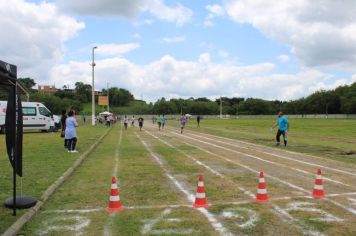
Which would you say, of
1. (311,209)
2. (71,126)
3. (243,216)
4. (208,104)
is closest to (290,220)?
(243,216)

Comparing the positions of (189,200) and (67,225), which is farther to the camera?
(189,200)

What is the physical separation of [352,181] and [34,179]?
7.74 metres

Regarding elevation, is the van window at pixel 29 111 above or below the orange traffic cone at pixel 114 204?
above

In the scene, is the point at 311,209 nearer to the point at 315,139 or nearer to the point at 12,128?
the point at 12,128

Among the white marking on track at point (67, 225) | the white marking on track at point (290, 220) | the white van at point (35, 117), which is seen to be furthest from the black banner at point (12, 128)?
the white van at point (35, 117)

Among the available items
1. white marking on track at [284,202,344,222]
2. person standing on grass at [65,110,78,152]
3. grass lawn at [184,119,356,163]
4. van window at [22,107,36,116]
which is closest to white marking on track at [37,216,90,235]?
white marking on track at [284,202,344,222]

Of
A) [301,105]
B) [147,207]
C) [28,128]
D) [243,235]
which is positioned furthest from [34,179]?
[301,105]

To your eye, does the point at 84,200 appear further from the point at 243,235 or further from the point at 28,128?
the point at 28,128

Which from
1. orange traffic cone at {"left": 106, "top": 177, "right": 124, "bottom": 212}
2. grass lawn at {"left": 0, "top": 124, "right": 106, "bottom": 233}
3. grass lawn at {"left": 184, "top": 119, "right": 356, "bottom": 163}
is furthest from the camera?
grass lawn at {"left": 184, "top": 119, "right": 356, "bottom": 163}

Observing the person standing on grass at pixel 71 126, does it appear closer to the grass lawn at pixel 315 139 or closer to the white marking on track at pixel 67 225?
the grass lawn at pixel 315 139

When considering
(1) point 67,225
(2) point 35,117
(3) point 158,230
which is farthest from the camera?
(2) point 35,117

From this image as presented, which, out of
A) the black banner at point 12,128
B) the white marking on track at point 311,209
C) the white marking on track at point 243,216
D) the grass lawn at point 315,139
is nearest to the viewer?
the white marking on track at point 243,216

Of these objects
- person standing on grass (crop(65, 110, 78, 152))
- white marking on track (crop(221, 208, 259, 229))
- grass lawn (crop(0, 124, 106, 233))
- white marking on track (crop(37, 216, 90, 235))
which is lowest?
white marking on track (crop(37, 216, 90, 235))

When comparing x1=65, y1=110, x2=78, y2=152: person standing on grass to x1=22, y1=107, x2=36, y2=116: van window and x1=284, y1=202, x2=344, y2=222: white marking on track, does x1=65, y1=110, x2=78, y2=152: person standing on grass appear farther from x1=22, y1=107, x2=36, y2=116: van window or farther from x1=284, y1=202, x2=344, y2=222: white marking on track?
x1=22, y1=107, x2=36, y2=116: van window
